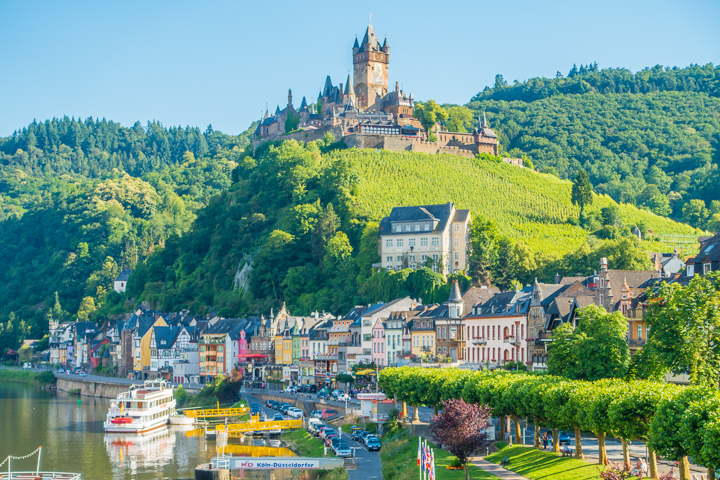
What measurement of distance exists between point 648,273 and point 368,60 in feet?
325

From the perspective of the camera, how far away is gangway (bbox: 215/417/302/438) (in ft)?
235

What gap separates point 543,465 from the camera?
44.3m

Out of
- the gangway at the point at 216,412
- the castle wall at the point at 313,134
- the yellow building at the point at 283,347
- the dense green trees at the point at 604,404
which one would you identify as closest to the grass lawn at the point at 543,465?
the dense green trees at the point at 604,404

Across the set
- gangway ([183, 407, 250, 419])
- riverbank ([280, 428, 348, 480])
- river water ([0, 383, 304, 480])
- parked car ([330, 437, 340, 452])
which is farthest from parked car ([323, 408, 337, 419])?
parked car ([330, 437, 340, 452])

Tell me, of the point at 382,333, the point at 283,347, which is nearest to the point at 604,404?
the point at 382,333

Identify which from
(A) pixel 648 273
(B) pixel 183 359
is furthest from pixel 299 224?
(A) pixel 648 273

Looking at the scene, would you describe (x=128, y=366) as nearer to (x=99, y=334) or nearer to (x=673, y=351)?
(x=99, y=334)

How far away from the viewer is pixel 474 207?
12975cm

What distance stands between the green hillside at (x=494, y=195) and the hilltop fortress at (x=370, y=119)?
335 cm

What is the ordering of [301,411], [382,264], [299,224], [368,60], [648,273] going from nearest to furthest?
1. [648,273]
2. [301,411]
3. [382,264]
4. [299,224]
5. [368,60]

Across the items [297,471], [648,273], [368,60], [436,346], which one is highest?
[368,60]

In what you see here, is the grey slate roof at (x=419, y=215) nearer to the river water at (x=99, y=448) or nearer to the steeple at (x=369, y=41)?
the river water at (x=99, y=448)

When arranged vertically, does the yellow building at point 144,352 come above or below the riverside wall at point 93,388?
above

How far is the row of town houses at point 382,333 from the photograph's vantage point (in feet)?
219
